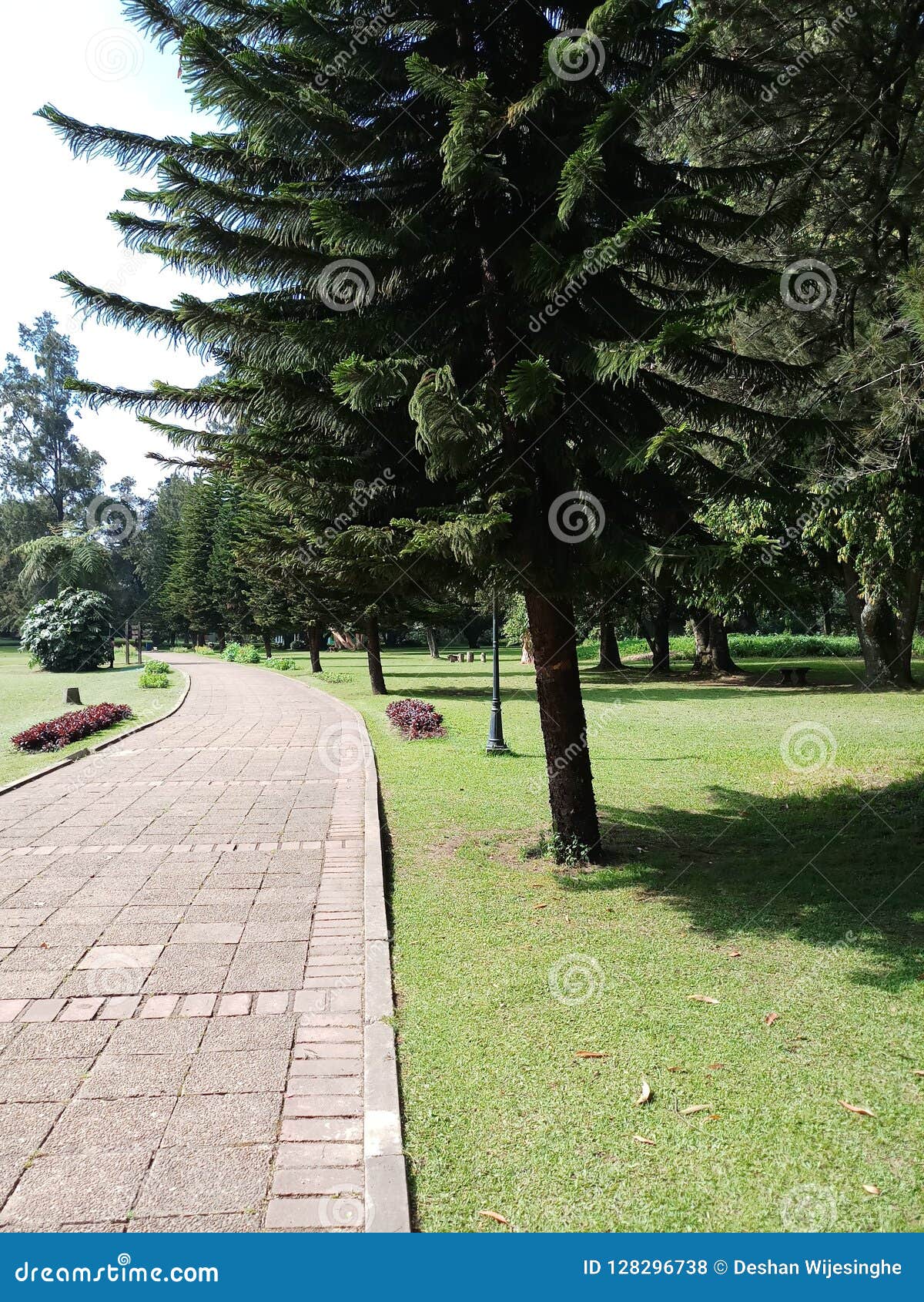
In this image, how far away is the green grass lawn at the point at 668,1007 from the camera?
2.96 m

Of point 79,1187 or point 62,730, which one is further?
point 62,730

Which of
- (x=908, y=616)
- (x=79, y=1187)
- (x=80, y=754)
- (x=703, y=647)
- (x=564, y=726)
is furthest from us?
(x=703, y=647)

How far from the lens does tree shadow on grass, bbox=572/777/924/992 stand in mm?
5621

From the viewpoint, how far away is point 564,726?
7043 millimetres

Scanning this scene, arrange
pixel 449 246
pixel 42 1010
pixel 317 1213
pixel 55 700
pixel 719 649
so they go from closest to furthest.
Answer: pixel 317 1213
pixel 42 1010
pixel 449 246
pixel 55 700
pixel 719 649

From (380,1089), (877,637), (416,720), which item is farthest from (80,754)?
(877,637)

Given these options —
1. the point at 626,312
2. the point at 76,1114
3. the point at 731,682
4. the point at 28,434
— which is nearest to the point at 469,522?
the point at 626,312

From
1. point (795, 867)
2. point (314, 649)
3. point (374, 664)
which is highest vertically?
point (314, 649)

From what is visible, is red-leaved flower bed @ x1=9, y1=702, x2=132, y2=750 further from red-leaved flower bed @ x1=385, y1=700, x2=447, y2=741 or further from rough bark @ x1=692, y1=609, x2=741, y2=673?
rough bark @ x1=692, y1=609, x2=741, y2=673

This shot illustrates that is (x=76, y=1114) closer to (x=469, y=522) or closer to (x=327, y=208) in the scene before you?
(x=469, y=522)

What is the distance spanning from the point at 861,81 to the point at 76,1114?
993 centimetres

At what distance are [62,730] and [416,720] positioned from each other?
19.3 ft

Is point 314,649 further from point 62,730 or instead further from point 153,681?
point 62,730

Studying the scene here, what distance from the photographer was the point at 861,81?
8180mm
